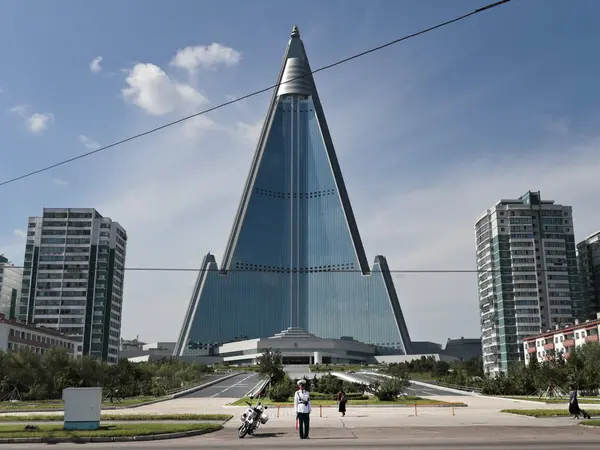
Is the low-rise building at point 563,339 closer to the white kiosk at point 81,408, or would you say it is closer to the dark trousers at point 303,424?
the dark trousers at point 303,424

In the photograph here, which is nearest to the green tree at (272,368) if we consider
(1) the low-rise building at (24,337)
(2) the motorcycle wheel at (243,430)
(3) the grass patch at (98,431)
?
(1) the low-rise building at (24,337)

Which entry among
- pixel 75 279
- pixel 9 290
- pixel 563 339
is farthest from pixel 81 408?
pixel 9 290

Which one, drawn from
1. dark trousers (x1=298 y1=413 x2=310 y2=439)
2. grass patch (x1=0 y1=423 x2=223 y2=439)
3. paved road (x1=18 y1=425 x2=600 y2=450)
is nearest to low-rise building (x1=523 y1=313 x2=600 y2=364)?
paved road (x1=18 y1=425 x2=600 y2=450)

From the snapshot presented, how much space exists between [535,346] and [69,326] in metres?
91.5

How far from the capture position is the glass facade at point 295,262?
155750 mm

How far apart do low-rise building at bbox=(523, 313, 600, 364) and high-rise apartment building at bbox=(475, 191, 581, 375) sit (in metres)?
10.7

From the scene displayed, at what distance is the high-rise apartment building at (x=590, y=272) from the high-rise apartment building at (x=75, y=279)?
109 metres

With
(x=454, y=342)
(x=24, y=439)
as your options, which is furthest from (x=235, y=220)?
(x=24, y=439)

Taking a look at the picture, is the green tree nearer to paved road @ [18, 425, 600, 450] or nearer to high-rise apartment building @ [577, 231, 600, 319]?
paved road @ [18, 425, 600, 450]

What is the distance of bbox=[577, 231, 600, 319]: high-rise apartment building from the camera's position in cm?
14238

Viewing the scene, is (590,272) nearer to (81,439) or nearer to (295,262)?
(295,262)

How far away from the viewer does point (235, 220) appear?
16500 cm

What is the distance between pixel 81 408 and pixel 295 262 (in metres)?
148

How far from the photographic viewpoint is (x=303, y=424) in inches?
736
